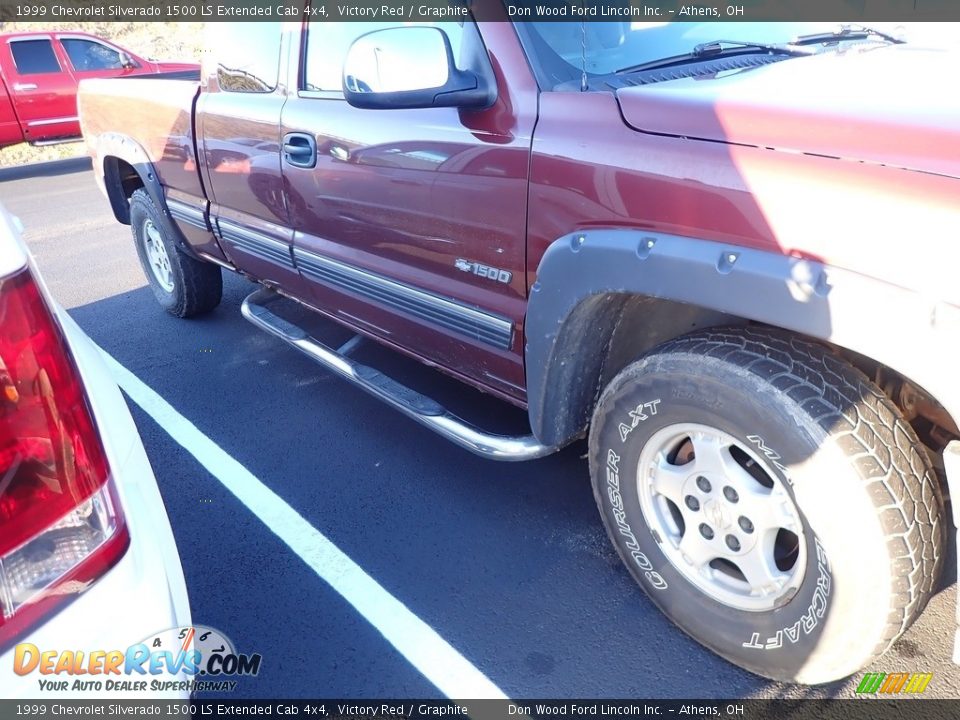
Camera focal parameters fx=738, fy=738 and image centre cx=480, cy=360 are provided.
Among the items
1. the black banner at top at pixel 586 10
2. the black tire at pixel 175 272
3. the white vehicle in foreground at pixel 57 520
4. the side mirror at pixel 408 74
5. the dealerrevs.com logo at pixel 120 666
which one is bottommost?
the black tire at pixel 175 272

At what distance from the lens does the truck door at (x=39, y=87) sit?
10594 mm

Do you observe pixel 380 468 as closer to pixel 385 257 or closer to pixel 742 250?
pixel 385 257

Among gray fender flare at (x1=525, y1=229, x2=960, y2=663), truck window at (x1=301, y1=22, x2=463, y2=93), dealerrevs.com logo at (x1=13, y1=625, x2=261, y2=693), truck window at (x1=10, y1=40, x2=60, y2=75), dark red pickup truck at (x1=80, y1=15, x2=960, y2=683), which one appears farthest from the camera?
truck window at (x1=10, y1=40, x2=60, y2=75)

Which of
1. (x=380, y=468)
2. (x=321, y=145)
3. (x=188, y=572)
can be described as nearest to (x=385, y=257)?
(x=321, y=145)

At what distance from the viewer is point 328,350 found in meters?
3.21

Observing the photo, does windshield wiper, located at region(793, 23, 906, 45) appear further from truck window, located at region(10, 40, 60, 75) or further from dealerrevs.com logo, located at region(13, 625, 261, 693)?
truck window, located at region(10, 40, 60, 75)

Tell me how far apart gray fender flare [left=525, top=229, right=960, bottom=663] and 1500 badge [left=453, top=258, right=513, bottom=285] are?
0.15m

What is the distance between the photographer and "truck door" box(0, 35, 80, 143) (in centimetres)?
1059

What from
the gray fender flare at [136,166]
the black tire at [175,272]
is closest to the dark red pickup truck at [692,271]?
the gray fender flare at [136,166]

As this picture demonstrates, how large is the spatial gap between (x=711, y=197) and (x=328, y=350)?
77.0 inches

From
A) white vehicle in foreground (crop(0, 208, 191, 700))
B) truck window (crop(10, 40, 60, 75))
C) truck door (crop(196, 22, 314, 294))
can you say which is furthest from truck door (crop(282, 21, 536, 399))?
truck window (crop(10, 40, 60, 75))

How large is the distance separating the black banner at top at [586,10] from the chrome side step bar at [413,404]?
1295mm

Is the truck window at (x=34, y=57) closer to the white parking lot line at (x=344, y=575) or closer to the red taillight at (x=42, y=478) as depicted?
the white parking lot line at (x=344, y=575)

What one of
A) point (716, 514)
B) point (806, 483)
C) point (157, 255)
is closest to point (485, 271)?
point (716, 514)
